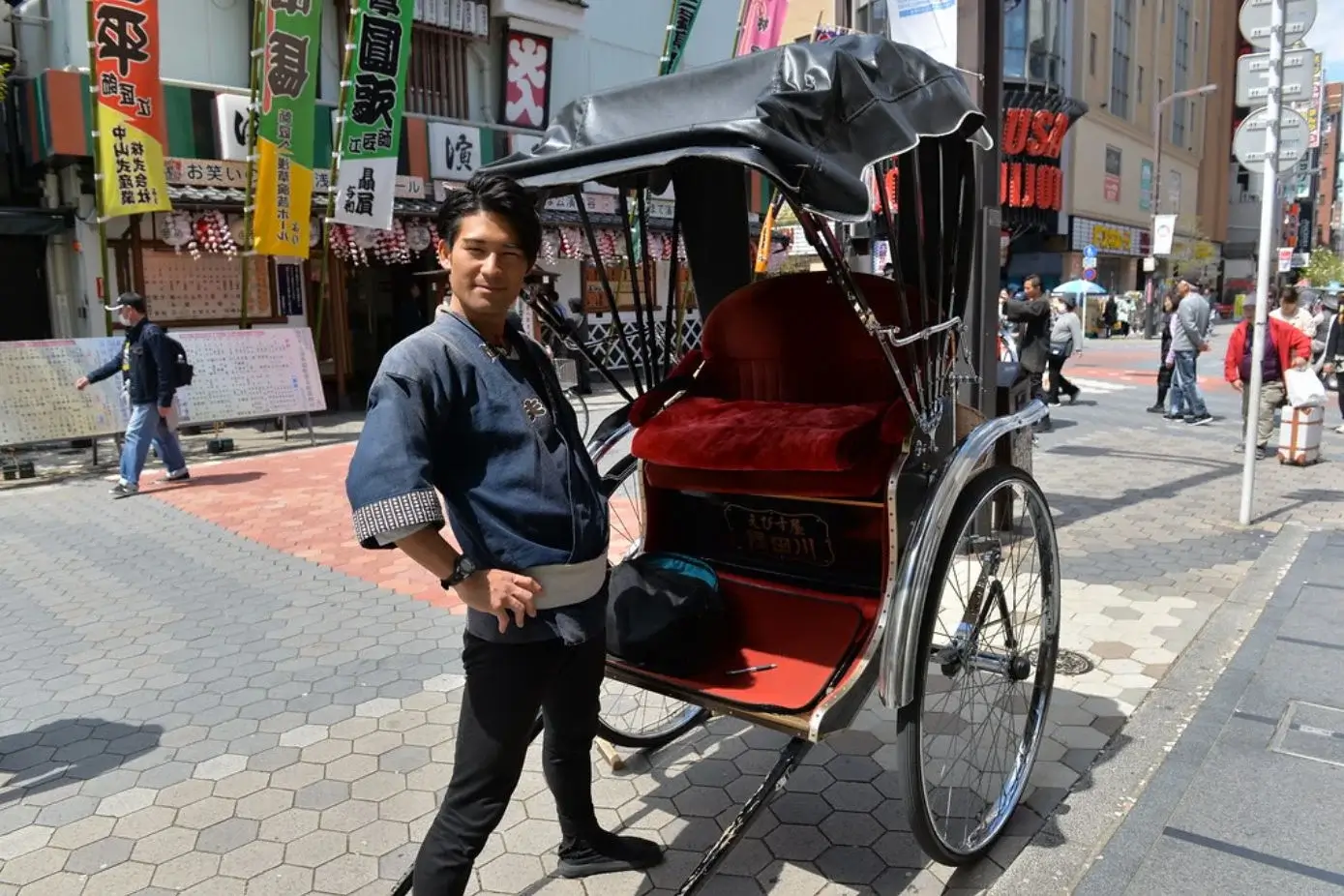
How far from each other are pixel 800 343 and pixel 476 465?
5.37 ft

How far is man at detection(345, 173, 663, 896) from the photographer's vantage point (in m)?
2.00

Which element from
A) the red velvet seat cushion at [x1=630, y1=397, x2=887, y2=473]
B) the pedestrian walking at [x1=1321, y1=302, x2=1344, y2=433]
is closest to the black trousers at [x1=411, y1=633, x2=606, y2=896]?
the red velvet seat cushion at [x1=630, y1=397, x2=887, y2=473]

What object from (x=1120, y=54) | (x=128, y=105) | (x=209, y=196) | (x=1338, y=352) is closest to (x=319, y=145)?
(x=209, y=196)

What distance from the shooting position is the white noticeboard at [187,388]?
8.80 meters

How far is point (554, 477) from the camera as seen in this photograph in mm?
2141

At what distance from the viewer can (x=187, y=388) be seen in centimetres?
973

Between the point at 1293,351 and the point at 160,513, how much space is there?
9.73 m

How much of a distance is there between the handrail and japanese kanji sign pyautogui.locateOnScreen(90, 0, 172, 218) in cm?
957

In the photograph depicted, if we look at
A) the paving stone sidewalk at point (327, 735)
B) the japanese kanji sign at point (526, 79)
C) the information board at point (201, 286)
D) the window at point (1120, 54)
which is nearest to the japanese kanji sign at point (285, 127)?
the information board at point (201, 286)

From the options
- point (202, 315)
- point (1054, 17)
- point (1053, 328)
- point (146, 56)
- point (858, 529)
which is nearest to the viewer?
point (858, 529)

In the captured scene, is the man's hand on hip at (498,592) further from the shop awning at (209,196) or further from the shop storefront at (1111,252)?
the shop storefront at (1111,252)

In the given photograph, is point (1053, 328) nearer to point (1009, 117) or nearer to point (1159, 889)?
point (1159, 889)

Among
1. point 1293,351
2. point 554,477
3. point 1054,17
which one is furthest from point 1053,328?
point 1054,17

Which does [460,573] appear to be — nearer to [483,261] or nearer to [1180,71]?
[483,261]
